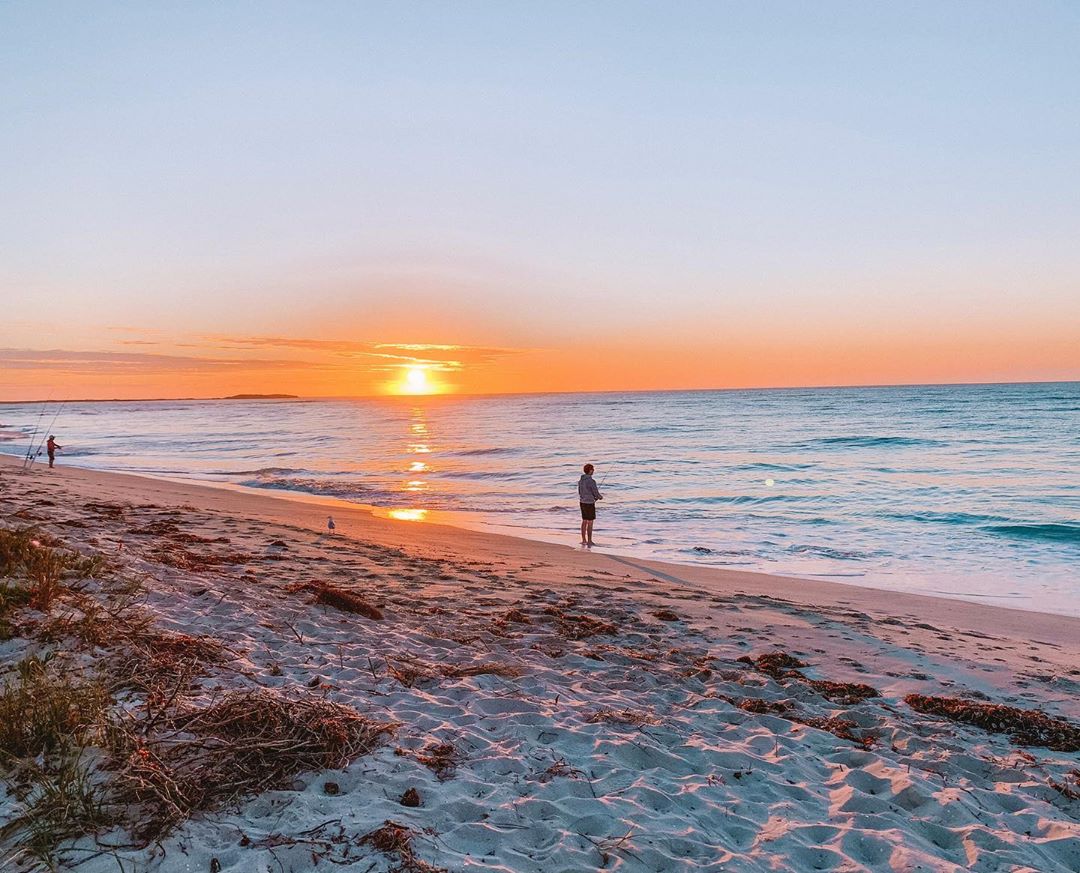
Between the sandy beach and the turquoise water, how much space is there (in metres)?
4.95

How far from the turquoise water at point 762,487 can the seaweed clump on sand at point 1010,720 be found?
644cm

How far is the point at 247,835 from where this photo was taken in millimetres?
3289

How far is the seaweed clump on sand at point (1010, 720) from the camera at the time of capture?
17.0 ft

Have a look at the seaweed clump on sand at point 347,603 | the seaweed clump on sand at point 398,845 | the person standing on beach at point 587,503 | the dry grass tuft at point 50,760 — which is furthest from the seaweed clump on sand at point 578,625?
the person standing on beach at point 587,503

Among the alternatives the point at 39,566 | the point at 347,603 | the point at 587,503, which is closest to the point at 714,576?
the point at 587,503

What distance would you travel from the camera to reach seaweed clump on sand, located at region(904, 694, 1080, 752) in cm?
518

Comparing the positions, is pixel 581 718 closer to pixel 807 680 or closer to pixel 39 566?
pixel 807 680

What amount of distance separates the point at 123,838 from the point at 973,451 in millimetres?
40273

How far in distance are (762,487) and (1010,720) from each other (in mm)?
20010

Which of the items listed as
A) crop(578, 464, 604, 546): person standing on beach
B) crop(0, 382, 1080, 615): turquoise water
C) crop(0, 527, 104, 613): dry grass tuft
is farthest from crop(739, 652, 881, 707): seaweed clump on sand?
crop(578, 464, 604, 546): person standing on beach

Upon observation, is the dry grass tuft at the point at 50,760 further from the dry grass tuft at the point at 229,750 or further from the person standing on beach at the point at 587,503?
the person standing on beach at the point at 587,503

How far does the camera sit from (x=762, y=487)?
25.1 m

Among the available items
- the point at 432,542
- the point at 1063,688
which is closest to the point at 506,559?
the point at 432,542

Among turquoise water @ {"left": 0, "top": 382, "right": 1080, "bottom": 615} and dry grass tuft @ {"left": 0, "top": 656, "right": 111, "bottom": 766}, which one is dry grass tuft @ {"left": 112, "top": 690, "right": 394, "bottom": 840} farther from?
turquoise water @ {"left": 0, "top": 382, "right": 1080, "bottom": 615}
